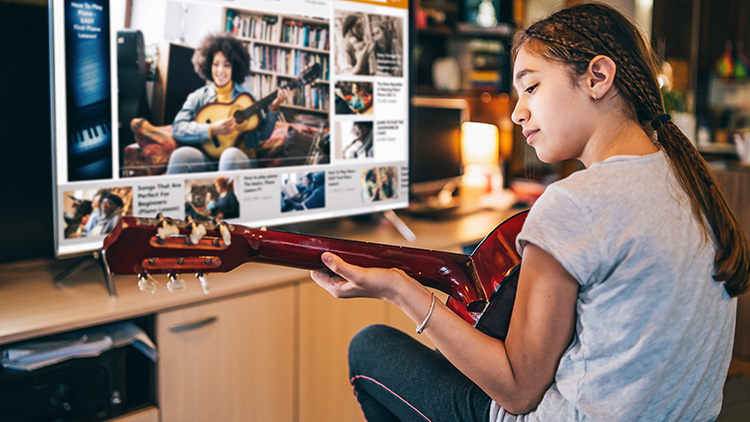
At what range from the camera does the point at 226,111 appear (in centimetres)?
173

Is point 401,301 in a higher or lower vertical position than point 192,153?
lower

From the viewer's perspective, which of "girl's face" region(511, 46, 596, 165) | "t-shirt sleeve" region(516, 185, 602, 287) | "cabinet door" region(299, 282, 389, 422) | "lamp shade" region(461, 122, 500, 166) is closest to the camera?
"t-shirt sleeve" region(516, 185, 602, 287)

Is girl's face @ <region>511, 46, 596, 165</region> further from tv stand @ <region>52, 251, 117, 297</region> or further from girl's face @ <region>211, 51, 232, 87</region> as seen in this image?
tv stand @ <region>52, 251, 117, 297</region>

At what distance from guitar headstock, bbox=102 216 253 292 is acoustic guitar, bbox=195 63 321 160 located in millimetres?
838

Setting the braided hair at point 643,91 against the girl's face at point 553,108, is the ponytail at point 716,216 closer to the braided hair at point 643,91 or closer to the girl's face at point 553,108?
the braided hair at point 643,91

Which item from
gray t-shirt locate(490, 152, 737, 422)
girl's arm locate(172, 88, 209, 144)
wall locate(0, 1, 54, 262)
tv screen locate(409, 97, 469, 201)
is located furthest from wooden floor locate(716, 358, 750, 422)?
wall locate(0, 1, 54, 262)

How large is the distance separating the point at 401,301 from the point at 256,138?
3.13 feet

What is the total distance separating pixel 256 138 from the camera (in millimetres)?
1804

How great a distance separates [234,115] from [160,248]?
0.94 m

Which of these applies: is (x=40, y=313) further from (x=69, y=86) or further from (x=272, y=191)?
(x=272, y=191)

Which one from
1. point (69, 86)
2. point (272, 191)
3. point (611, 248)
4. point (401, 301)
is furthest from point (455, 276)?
point (69, 86)

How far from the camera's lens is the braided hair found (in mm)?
917

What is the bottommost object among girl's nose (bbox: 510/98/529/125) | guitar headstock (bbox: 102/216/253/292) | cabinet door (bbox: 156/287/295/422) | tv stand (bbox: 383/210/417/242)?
cabinet door (bbox: 156/287/295/422)

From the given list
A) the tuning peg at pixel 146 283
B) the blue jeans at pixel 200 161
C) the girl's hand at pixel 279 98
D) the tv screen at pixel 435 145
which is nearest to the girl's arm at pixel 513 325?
the tuning peg at pixel 146 283
